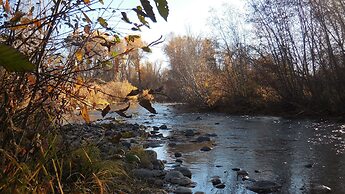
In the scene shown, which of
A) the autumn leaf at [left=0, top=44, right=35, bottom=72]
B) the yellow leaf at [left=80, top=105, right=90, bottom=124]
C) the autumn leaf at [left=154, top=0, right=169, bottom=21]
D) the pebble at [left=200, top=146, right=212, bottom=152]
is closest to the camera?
the autumn leaf at [left=0, top=44, right=35, bottom=72]

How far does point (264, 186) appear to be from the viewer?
588cm

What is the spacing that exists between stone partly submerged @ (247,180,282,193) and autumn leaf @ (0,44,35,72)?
540 centimetres

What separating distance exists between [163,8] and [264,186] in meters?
5.32

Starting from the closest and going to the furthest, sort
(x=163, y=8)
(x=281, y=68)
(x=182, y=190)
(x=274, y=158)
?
(x=163, y=8) → (x=182, y=190) → (x=274, y=158) → (x=281, y=68)

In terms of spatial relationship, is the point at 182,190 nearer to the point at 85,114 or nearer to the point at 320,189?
the point at 320,189

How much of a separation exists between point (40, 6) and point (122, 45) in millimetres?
531

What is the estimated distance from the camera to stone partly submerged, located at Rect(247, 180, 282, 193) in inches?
227

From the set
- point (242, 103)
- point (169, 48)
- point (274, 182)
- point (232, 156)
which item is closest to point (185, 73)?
point (242, 103)

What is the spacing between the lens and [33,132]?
244 centimetres

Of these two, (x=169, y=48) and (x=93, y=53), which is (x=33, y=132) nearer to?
(x=93, y=53)

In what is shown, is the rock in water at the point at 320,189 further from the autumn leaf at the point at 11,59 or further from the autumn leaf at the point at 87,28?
the autumn leaf at the point at 11,59

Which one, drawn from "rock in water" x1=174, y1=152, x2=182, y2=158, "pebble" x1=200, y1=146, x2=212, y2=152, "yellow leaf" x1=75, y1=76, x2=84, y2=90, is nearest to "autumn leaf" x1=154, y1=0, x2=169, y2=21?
"yellow leaf" x1=75, y1=76, x2=84, y2=90

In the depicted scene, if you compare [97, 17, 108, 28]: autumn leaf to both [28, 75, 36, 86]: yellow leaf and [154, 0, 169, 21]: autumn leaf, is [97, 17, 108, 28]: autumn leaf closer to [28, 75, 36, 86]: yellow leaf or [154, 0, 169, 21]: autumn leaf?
[28, 75, 36, 86]: yellow leaf

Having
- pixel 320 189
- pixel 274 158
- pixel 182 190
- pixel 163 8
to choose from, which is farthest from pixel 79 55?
pixel 274 158
